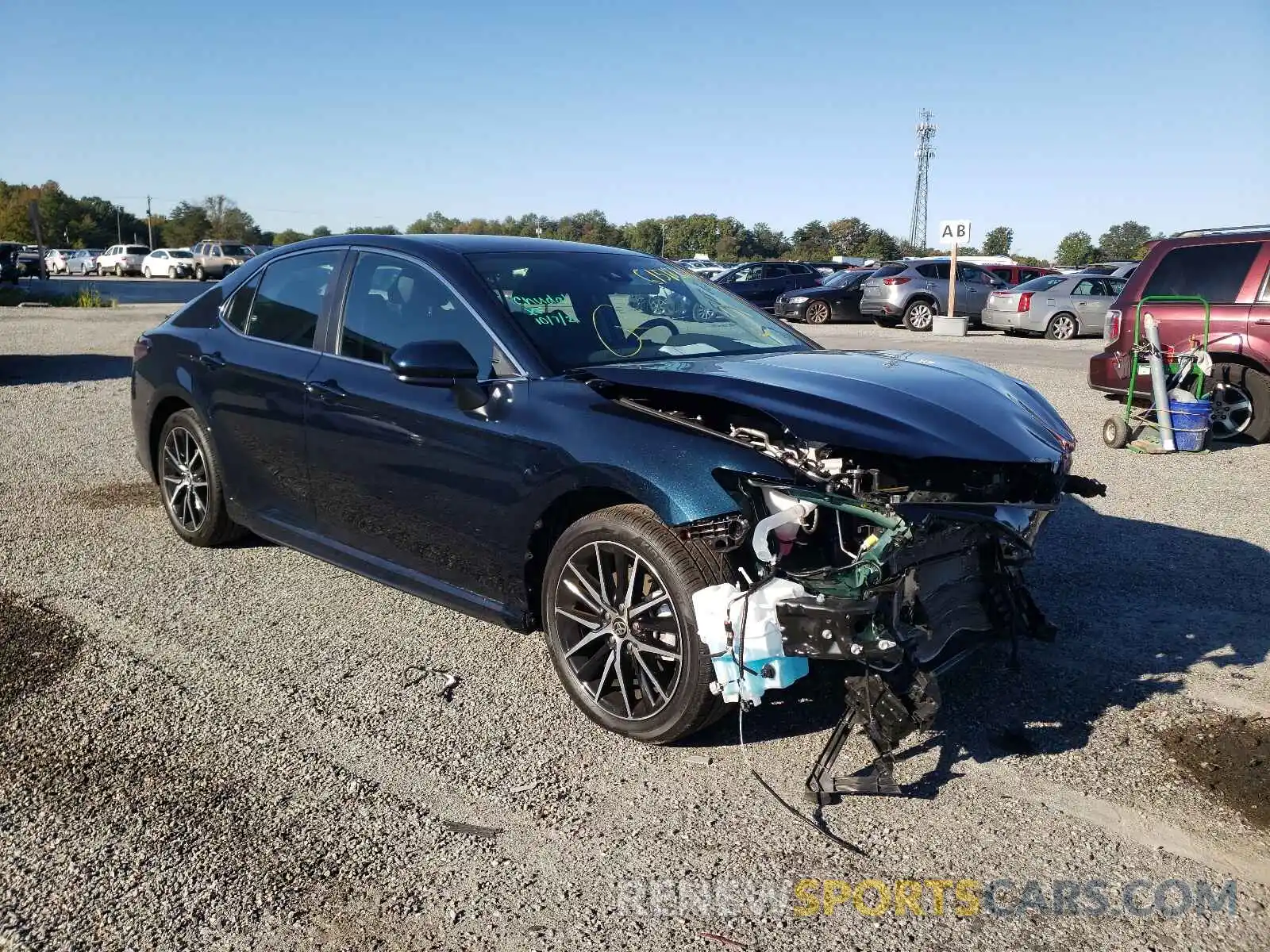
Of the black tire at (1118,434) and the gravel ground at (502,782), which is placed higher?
the black tire at (1118,434)

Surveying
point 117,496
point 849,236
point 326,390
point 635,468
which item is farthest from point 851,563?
point 849,236

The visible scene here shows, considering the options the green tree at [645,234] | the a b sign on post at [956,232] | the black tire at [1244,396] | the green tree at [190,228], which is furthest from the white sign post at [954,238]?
the green tree at [190,228]

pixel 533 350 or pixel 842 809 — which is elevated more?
pixel 533 350

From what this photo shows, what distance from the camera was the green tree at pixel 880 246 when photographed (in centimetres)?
8756

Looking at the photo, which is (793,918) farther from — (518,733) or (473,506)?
(473,506)

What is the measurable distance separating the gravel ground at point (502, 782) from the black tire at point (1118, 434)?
3891 mm

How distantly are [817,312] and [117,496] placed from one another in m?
21.4

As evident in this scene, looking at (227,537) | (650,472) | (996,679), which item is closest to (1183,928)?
(996,679)

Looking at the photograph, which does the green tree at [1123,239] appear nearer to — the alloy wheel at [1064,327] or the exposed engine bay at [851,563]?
the alloy wheel at [1064,327]

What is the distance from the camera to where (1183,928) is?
2717 mm

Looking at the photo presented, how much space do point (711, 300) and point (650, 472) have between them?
1.83 meters

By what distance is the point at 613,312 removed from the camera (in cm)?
452

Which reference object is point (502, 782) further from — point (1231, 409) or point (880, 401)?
point (1231, 409)

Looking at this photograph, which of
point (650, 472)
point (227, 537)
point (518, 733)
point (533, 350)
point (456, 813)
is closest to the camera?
point (456, 813)
